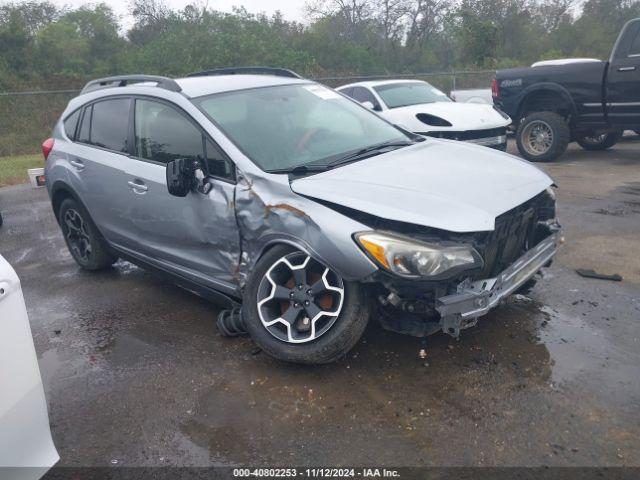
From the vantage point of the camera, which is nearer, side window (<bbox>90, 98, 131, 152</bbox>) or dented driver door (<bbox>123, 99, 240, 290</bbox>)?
dented driver door (<bbox>123, 99, 240, 290</bbox>)

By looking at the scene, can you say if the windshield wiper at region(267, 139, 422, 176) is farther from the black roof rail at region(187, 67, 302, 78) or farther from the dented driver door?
the black roof rail at region(187, 67, 302, 78)

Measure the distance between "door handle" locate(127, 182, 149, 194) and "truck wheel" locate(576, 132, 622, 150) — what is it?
29.4 ft

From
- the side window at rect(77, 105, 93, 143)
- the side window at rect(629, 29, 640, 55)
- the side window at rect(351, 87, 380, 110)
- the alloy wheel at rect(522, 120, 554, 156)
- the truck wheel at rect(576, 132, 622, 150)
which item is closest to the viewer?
the side window at rect(77, 105, 93, 143)

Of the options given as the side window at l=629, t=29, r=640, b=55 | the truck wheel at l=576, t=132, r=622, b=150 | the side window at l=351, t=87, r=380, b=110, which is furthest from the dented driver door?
the truck wheel at l=576, t=132, r=622, b=150

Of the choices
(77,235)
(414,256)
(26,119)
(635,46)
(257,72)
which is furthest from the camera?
(26,119)

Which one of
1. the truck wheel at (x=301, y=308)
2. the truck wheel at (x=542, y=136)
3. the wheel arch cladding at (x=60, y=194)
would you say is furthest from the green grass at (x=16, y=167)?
the truck wheel at (x=301, y=308)

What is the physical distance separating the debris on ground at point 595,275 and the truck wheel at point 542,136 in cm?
539

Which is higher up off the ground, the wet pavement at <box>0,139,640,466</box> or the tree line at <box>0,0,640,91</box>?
the tree line at <box>0,0,640,91</box>

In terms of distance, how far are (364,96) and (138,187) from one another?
6.55m

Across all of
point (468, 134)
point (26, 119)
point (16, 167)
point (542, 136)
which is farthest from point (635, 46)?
point (26, 119)

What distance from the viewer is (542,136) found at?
9.81 metres

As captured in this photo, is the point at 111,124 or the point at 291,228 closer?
the point at 291,228

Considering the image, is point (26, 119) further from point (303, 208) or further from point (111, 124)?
point (303, 208)

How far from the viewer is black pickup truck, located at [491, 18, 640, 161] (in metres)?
8.62
